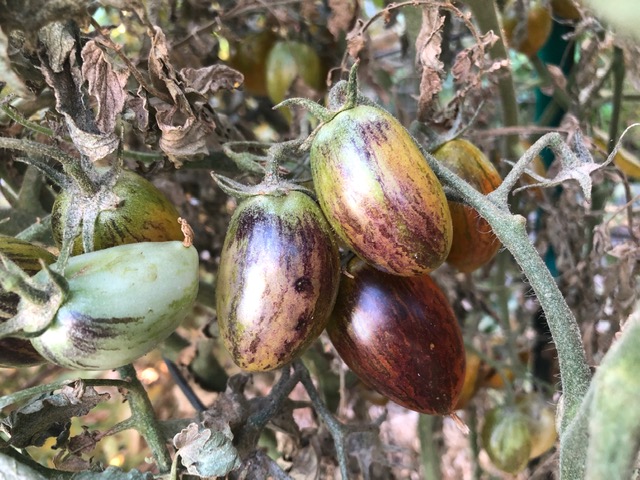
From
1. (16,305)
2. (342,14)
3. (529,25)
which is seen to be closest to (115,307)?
(16,305)

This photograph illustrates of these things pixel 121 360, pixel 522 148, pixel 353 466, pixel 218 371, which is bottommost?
pixel 353 466

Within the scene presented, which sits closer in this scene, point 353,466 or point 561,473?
point 561,473

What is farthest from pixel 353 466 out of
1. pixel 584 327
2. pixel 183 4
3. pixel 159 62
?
pixel 183 4

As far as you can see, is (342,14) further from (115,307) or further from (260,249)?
(115,307)

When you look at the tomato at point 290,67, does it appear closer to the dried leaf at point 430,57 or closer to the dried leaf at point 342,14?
the dried leaf at point 342,14

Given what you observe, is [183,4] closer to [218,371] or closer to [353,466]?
[218,371]

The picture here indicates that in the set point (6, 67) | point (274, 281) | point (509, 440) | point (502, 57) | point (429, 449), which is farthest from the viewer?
point (429, 449)

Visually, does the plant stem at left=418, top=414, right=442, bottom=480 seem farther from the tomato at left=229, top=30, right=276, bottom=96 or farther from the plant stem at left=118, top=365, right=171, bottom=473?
the tomato at left=229, top=30, right=276, bottom=96
